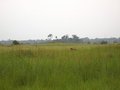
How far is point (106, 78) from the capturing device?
21.3 feet

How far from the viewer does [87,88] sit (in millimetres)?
5652

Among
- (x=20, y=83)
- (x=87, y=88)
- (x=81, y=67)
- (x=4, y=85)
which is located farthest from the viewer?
(x=81, y=67)

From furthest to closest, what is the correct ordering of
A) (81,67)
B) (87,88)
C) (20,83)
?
1. (81,67)
2. (20,83)
3. (87,88)

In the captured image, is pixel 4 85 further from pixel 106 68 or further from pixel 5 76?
pixel 106 68

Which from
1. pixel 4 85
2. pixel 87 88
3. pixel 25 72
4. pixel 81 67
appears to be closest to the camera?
pixel 87 88

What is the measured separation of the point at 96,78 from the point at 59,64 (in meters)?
1.73

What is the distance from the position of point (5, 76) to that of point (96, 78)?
2631 mm

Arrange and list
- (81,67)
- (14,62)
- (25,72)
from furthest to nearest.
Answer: (14,62)
(81,67)
(25,72)

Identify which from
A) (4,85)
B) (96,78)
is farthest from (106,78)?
(4,85)

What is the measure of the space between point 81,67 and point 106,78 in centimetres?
134

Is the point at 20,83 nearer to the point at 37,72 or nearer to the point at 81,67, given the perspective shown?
the point at 37,72

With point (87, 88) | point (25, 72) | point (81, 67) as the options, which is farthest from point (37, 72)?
point (87, 88)

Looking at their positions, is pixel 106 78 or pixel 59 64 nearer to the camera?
pixel 106 78

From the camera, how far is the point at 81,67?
7.70 metres
